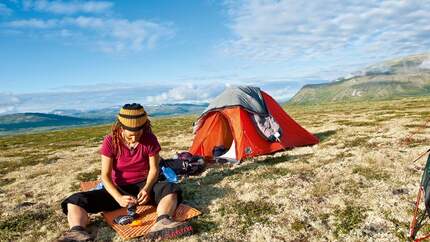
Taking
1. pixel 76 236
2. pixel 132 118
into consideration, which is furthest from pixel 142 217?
pixel 132 118

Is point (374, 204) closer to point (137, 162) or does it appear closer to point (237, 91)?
point (137, 162)

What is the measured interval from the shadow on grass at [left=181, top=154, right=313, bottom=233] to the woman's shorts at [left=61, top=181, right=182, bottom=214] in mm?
1116

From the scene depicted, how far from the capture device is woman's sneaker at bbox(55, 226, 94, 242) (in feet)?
30.8

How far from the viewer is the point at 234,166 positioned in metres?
17.8

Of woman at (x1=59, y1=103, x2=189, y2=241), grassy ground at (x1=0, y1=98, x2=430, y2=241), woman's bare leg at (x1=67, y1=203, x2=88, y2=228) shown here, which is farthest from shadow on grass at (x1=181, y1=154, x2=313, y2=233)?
woman's bare leg at (x1=67, y1=203, x2=88, y2=228)

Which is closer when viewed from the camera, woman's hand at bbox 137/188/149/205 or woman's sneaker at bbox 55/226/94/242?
woman's sneaker at bbox 55/226/94/242

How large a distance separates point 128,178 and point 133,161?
1.82 ft

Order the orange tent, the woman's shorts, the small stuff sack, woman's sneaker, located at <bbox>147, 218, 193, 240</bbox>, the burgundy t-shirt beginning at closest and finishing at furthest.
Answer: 1. woman's sneaker, located at <bbox>147, 218, 193, 240</bbox>
2. the woman's shorts
3. the burgundy t-shirt
4. the small stuff sack
5. the orange tent

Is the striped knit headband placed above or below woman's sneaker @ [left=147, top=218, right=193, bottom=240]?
above

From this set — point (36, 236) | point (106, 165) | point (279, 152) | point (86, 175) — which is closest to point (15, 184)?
point (86, 175)

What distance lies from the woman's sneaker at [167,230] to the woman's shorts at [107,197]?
1.30 meters

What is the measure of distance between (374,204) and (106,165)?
8102 mm

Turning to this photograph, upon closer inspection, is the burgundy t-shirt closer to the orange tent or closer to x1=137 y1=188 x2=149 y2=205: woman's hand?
x1=137 y1=188 x2=149 y2=205: woman's hand

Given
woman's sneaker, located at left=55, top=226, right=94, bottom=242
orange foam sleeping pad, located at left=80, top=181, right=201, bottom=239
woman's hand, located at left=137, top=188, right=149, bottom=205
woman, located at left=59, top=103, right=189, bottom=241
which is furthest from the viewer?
woman's hand, located at left=137, top=188, right=149, bottom=205
